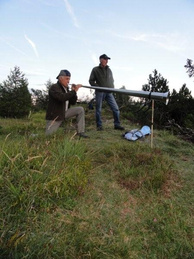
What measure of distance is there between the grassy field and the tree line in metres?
2.23

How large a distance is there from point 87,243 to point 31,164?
1226 millimetres

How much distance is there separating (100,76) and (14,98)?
1100 centimetres

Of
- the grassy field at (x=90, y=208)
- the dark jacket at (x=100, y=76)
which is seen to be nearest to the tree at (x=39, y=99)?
the dark jacket at (x=100, y=76)

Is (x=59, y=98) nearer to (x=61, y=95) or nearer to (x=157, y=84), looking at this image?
(x=61, y=95)

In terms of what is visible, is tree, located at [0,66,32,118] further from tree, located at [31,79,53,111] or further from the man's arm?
the man's arm

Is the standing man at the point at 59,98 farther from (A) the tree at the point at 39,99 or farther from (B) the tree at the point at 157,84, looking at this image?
(A) the tree at the point at 39,99

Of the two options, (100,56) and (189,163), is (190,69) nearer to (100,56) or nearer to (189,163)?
(100,56)

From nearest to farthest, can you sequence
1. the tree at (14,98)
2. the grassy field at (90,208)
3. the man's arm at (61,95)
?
the grassy field at (90,208) → the man's arm at (61,95) → the tree at (14,98)

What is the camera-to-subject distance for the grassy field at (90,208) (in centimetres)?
203

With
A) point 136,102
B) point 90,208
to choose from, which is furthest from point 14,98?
point 90,208

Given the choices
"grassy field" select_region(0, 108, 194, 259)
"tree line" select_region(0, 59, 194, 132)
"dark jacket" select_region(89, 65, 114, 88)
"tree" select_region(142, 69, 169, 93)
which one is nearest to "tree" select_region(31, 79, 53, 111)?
"tree line" select_region(0, 59, 194, 132)

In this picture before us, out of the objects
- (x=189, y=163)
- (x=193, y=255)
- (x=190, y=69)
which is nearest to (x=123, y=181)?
(x=193, y=255)

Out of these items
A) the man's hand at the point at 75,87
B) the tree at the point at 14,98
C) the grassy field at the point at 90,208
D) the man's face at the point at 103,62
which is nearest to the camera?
the grassy field at the point at 90,208

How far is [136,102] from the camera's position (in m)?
11.2
